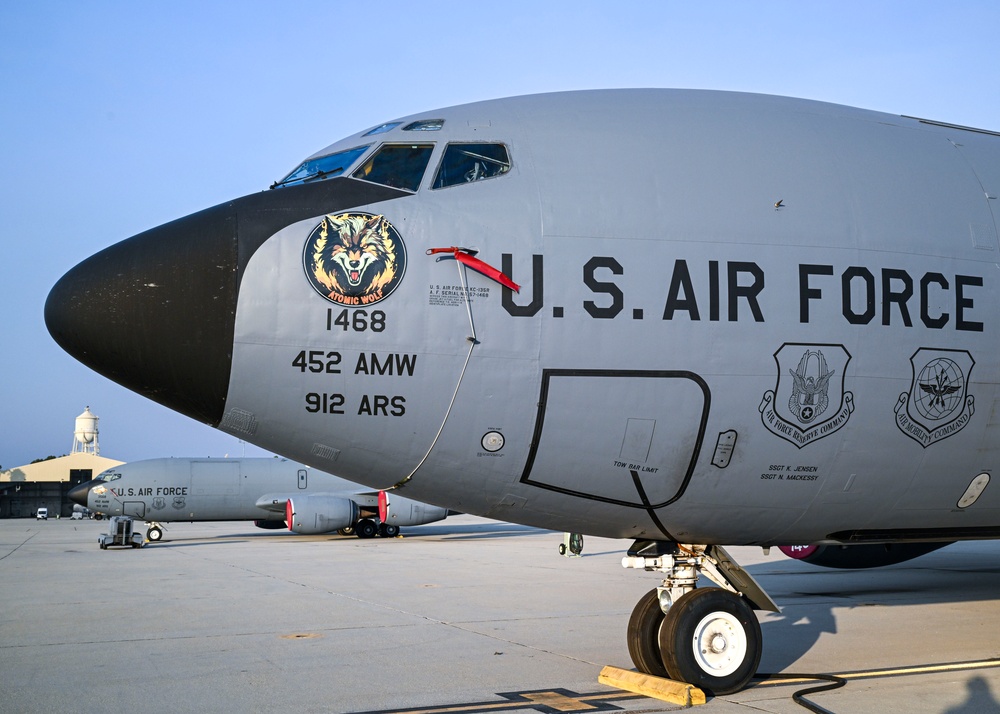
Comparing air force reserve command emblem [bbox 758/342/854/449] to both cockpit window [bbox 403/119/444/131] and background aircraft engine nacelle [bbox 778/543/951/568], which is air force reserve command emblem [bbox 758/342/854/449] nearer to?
cockpit window [bbox 403/119/444/131]

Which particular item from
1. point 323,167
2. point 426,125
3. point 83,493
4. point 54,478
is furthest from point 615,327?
point 54,478

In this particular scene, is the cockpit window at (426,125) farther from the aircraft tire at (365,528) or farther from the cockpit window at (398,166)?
the aircraft tire at (365,528)

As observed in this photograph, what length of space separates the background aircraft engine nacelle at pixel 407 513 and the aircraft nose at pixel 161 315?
2427 cm

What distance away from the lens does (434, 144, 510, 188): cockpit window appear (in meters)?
6.46

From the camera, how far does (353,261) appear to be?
6078mm

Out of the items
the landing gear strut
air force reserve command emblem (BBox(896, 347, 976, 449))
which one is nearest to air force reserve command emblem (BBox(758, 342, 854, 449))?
air force reserve command emblem (BBox(896, 347, 976, 449))

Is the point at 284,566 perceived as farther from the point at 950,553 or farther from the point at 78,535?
the point at 78,535

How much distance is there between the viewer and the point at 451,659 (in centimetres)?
880

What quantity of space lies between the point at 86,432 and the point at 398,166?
9094cm

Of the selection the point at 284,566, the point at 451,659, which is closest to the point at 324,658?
the point at 451,659

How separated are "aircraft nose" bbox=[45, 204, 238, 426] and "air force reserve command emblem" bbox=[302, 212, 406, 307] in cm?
55

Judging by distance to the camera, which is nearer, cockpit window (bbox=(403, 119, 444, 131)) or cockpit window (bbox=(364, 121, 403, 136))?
cockpit window (bbox=(403, 119, 444, 131))

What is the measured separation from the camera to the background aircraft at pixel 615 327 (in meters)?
6.00

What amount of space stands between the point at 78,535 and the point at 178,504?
26.7 feet
